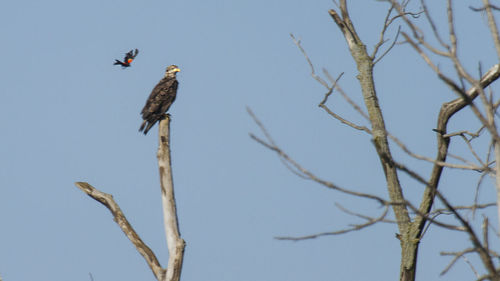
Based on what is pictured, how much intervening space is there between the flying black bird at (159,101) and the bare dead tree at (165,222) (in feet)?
10.8

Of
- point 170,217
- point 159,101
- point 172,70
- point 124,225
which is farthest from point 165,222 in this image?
point 172,70

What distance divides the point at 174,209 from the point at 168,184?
0.83 feet

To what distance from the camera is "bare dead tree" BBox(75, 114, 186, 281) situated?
23.0ft

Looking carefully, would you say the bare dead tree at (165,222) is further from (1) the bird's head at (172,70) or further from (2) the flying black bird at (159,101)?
(1) the bird's head at (172,70)

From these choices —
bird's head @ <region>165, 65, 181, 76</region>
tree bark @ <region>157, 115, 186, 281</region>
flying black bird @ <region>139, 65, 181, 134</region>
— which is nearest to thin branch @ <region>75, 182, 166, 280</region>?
tree bark @ <region>157, 115, 186, 281</region>

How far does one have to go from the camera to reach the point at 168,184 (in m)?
7.35

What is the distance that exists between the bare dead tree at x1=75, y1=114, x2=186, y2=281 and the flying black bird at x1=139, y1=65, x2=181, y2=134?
329 cm

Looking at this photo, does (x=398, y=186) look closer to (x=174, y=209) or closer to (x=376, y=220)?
(x=174, y=209)

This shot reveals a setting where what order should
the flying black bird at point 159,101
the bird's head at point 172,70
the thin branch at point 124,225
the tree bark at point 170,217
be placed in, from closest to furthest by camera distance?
the tree bark at point 170,217
the thin branch at point 124,225
the flying black bird at point 159,101
the bird's head at point 172,70

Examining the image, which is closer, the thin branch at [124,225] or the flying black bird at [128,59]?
the thin branch at [124,225]

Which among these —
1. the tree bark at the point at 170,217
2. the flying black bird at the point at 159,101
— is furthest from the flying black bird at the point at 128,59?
the tree bark at the point at 170,217

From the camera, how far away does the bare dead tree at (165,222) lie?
700 cm

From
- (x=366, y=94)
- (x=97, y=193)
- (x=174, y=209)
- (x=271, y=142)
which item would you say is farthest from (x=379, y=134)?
(x=271, y=142)

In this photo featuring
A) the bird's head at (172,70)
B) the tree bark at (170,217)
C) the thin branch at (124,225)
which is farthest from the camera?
the bird's head at (172,70)
